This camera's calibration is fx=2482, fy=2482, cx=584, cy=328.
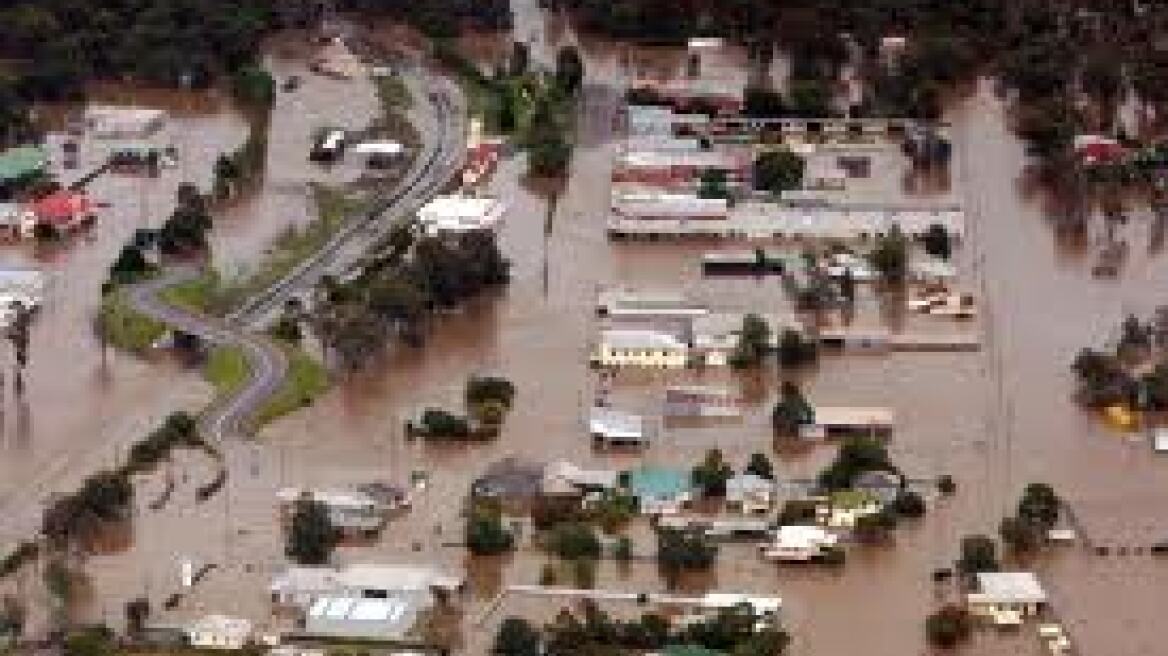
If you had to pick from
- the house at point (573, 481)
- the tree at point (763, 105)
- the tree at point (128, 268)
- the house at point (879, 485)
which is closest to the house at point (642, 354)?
the house at point (573, 481)

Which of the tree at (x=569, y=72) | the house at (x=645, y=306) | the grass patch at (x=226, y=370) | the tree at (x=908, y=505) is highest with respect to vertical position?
the tree at (x=569, y=72)

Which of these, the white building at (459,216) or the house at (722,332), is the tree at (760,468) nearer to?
the house at (722,332)

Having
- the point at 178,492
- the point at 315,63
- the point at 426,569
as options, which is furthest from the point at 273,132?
the point at 426,569

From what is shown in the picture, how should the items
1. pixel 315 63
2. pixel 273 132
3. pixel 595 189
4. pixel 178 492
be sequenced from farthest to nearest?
pixel 315 63 → pixel 273 132 → pixel 595 189 → pixel 178 492

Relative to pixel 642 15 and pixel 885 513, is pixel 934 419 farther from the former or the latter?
pixel 642 15

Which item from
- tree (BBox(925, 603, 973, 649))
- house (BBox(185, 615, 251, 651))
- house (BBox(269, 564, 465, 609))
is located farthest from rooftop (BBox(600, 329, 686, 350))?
house (BBox(185, 615, 251, 651))

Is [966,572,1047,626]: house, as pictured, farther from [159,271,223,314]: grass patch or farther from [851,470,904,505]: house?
[159,271,223,314]: grass patch
